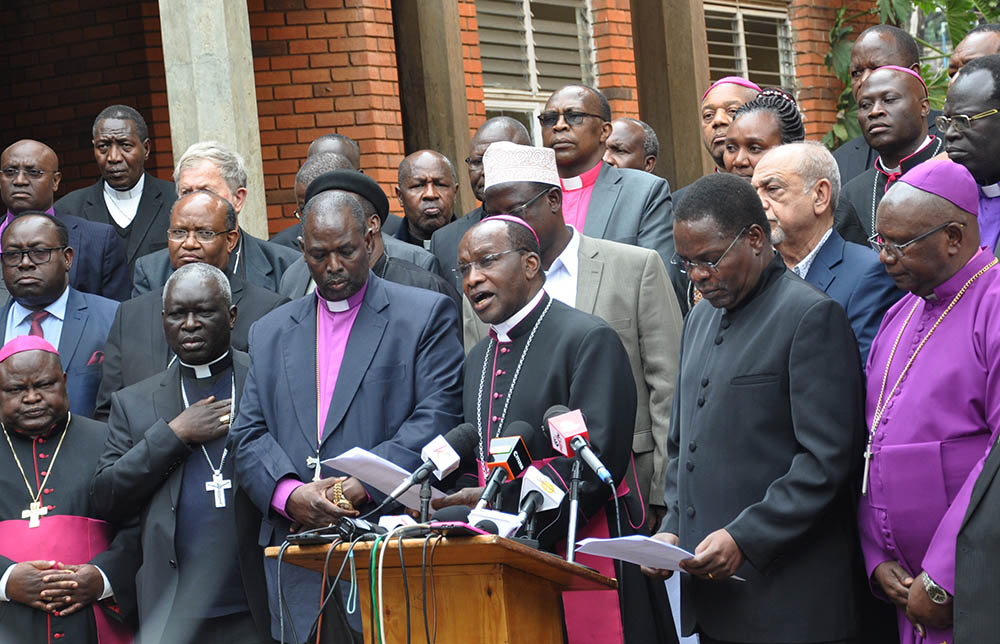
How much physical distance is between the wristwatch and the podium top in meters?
0.97

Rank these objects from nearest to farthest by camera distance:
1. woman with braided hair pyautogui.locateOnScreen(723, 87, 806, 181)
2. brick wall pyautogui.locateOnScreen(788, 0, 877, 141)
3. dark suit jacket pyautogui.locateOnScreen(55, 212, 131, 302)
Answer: woman with braided hair pyautogui.locateOnScreen(723, 87, 806, 181), dark suit jacket pyautogui.locateOnScreen(55, 212, 131, 302), brick wall pyautogui.locateOnScreen(788, 0, 877, 141)

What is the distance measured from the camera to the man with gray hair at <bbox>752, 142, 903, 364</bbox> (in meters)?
5.15

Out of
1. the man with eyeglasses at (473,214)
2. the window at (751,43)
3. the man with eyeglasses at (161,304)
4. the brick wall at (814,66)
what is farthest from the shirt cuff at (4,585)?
the brick wall at (814,66)

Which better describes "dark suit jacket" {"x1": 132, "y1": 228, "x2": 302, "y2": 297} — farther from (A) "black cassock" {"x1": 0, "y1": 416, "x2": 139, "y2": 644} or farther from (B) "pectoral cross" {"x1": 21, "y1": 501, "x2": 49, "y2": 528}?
(B) "pectoral cross" {"x1": 21, "y1": 501, "x2": 49, "y2": 528}

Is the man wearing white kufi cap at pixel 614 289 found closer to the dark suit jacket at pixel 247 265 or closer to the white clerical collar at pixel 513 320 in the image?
the white clerical collar at pixel 513 320

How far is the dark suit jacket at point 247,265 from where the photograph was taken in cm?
723

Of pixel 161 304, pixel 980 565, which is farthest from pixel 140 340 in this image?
pixel 980 565

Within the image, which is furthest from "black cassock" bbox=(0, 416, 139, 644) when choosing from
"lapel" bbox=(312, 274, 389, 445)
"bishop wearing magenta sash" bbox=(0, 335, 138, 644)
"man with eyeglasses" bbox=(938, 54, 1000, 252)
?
"man with eyeglasses" bbox=(938, 54, 1000, 252)

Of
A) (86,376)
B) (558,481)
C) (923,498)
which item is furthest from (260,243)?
(923,498)

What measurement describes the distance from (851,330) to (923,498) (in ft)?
2.01

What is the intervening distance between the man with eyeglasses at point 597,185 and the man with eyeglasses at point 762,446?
5.60 feet

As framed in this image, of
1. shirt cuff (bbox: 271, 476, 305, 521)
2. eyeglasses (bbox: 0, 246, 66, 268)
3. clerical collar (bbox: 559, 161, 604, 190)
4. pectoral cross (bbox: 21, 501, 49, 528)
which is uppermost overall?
clerical collar (bbox: 559, 161, 604, 190)

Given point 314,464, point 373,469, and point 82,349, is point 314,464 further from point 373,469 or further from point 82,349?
point 82,349

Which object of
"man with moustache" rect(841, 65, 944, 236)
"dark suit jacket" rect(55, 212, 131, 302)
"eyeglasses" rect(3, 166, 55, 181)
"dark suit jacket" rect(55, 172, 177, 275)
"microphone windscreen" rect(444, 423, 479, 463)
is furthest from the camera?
"dark suit jacket" rect(55, 172, 177, 275)
